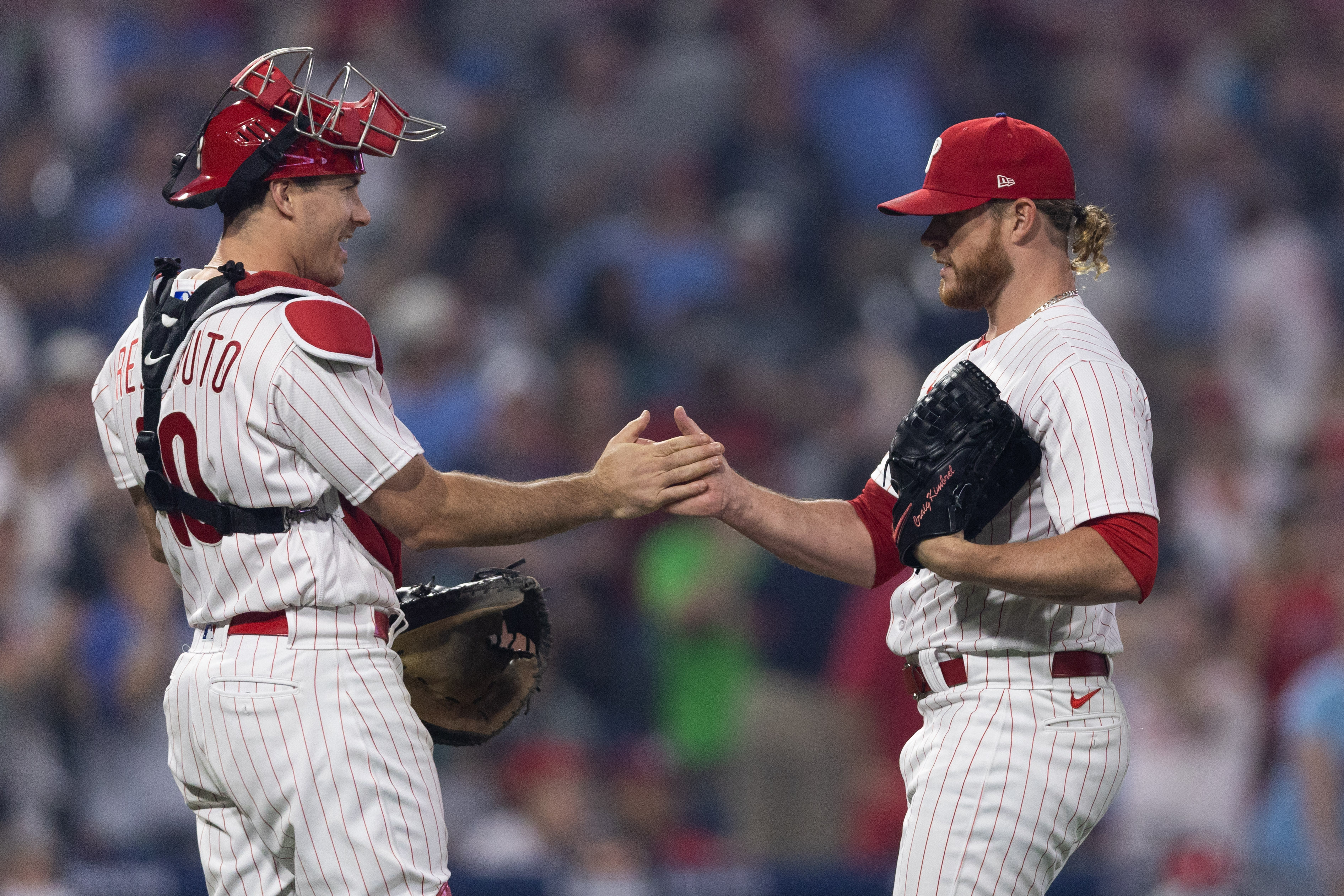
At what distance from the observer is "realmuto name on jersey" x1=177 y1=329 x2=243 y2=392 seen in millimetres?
3170

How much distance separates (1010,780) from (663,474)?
1.08 metres

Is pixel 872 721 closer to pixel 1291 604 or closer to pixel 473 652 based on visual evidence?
pixel 1291 604

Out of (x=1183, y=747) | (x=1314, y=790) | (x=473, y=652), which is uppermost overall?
(x=473, y=652)

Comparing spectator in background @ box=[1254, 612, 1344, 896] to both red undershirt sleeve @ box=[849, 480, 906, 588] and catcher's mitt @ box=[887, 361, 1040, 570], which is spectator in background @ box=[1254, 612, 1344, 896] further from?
catcher's mitt @ box=[887, 361, 1040, 570]

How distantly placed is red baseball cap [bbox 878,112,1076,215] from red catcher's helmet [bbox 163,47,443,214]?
3.99 feet

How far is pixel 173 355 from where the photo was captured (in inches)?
128

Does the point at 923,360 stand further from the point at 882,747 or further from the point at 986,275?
the point at 986,275

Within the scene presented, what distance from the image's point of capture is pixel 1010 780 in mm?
3293

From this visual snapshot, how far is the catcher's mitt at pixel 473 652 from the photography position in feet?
12.0

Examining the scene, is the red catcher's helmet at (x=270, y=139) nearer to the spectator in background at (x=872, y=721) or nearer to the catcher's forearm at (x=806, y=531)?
the catcher's forearm at (x=806, y=531)

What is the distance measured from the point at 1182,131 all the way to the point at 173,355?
8.30 metres

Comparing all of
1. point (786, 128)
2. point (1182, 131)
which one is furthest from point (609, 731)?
Result: point (1182, 131)

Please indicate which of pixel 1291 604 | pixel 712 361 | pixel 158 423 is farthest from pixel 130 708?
pixel 1291 604

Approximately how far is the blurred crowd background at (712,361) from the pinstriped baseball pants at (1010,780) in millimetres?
2981
